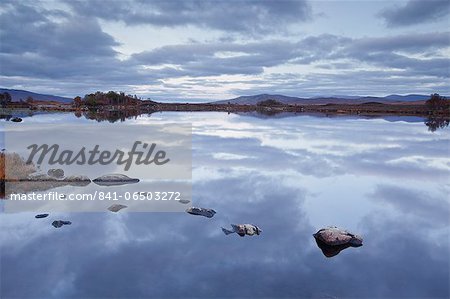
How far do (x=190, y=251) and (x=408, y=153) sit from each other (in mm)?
35225

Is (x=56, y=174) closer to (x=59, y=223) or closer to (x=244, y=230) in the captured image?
(x=59, y=223)

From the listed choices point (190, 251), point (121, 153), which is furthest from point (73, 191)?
point (121, 153)

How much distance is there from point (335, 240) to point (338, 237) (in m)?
0.20

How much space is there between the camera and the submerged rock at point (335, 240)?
47.7ft

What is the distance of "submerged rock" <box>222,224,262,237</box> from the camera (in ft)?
50.9

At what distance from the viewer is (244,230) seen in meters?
15.6

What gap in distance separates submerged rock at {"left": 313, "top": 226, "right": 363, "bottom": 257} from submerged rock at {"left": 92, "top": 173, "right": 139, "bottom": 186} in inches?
493

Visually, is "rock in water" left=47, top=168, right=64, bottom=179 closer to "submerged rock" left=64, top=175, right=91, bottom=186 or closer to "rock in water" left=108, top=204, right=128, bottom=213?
"submerged rock" left=64, top=175, right=91, bottom=186

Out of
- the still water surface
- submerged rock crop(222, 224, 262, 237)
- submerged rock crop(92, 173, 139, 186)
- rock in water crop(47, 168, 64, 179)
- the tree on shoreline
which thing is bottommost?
the still water surface

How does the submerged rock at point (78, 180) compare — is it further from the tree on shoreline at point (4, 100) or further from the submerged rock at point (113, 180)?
the tree on shoreline at point (4, 100)

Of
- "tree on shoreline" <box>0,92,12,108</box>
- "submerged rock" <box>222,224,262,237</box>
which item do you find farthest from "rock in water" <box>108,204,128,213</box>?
"tree on shoreline" <box>0,92,12,108</box>

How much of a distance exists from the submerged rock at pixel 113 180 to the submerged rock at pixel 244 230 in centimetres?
938

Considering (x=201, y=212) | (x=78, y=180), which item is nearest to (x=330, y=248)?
(x=201, y=212)

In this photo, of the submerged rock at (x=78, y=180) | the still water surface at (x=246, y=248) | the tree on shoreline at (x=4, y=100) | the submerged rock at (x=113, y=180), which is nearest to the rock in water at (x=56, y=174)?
the submerged rock at (x=78, y=180)
